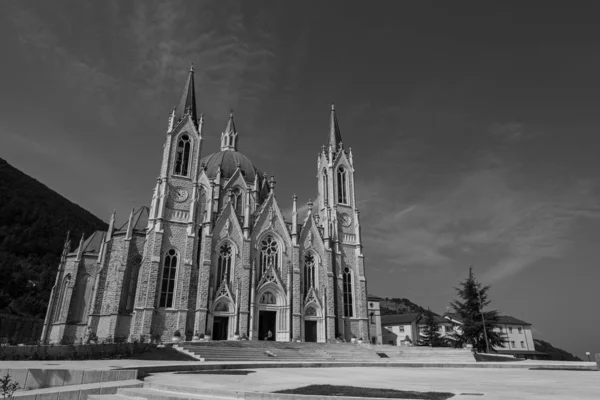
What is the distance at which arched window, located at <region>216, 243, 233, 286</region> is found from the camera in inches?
1554

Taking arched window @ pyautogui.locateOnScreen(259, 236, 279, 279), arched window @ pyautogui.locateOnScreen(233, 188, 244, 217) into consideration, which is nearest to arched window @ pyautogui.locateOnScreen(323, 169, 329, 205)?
arched window @ pyautogui.locateOnScreen(259, 236, 279, 279)

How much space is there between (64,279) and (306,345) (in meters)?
26.6

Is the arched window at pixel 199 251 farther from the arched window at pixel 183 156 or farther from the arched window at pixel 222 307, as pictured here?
the arched window at pixel 183 156

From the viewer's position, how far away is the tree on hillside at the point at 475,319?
43500 mm

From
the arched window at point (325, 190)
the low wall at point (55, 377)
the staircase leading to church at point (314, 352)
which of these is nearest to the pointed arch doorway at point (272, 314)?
the staircase leading to church at point (314, 352)

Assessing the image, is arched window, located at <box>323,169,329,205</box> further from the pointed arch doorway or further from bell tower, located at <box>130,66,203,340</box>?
bell tower, located at <box>130,66,203,340</box>

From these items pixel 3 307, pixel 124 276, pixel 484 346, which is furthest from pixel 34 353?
pixel 3 307

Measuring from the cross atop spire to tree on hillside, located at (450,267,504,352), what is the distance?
37.3m

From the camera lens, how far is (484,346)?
144 ft

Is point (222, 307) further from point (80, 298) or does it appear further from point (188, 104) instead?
point (188, 104)

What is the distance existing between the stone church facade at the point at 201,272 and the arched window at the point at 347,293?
11 cm

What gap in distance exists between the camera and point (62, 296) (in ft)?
134

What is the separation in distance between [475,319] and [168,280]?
33.0 meters

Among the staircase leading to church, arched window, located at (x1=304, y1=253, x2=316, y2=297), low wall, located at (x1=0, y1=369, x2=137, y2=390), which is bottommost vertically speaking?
low wall, located at (x1=0, y1=369, x2=137, y2=390)
